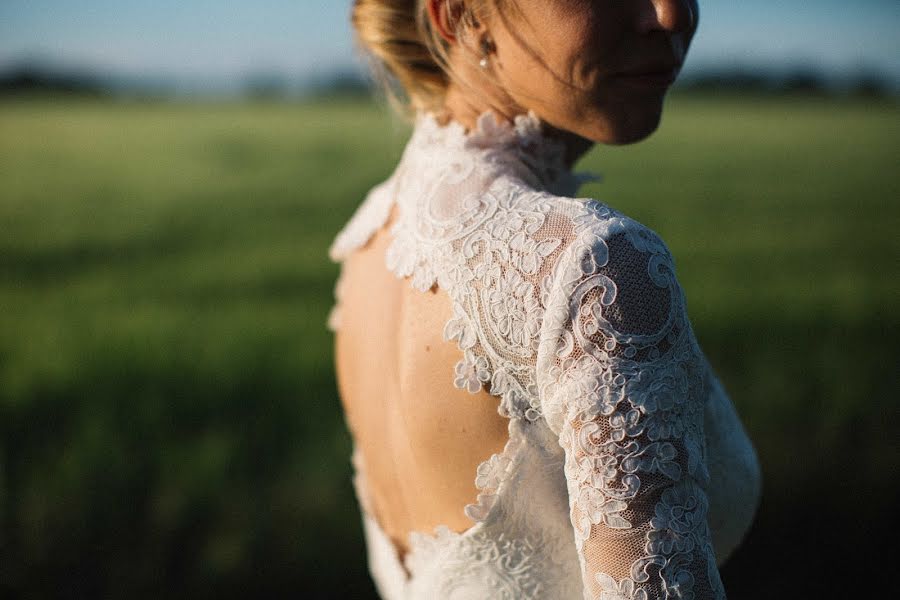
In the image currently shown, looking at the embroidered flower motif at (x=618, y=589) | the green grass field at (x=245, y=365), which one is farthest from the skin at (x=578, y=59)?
the embroidered flower motif at (x=618, y=589)

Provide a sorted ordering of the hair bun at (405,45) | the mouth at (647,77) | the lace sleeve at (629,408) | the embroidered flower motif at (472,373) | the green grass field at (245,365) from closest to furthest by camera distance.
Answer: the lace sleeve at (629,408) < the embroidered flower motif at (472,373) < the mouth at (647,77) < the hair bun at (405,45) < the green grass field at (245,365)

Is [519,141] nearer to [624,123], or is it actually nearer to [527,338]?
[624,123]

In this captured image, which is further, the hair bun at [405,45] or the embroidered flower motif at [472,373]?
the hair bun at [405,45]

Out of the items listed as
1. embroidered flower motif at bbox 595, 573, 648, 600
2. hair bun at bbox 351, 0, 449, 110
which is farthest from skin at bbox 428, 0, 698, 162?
embroidered flower motif at bbox 595, 573, 648, 600

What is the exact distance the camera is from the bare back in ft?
3.93

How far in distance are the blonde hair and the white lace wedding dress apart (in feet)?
0.72

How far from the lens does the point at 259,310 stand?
5.64 meters

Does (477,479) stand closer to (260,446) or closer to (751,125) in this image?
(260,446)

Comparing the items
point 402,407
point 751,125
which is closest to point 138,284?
point 402,407

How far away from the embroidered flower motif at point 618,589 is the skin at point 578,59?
648 millimetres

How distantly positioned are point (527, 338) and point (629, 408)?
0.49 feet

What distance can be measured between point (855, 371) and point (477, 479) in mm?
4953

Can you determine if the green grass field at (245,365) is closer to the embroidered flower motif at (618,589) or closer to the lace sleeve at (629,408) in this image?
the lace sleeve at (629,408)

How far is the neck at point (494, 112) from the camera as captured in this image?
54.6 inches
